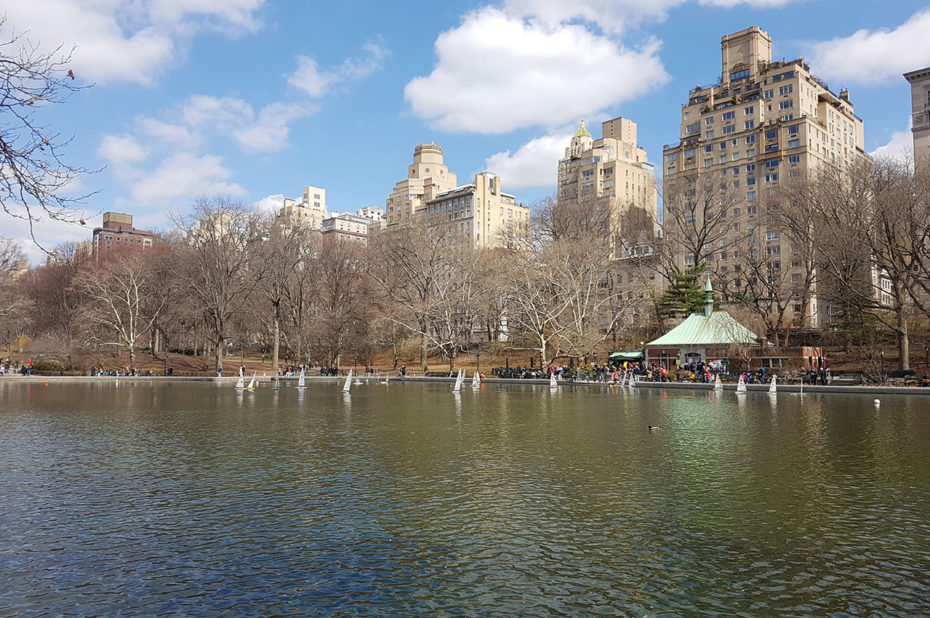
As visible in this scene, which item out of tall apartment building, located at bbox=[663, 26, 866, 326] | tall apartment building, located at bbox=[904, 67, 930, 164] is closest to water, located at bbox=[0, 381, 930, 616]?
tall apartment building, located at bbox=[663, 26, 866, 326]

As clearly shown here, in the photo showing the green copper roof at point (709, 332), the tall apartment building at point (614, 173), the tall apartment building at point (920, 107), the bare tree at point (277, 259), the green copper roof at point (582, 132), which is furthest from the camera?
the green copper roof at point (582, 132)

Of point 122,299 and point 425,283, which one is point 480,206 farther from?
point 122,299

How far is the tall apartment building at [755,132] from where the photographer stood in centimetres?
9019

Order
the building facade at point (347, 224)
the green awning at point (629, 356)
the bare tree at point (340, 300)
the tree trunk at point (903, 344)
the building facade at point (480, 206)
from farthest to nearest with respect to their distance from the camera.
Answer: the building facade at point (347, 224)
the building facade at point (480, 206)
the bare tree at point (340, 300)
the green awning at point (629, 356)
the tree trunk at point (903, 344)

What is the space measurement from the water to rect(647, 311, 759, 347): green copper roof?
29679 mm

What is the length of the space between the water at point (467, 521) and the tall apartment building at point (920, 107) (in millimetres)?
87049

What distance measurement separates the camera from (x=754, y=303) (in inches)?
2376

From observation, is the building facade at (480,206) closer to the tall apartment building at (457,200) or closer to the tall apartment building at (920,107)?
the tall apartment building at (457,200)

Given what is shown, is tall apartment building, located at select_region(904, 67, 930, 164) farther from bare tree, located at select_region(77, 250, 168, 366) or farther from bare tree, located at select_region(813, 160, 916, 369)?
bare tree, located at select_region(77, 250, 168, 366)

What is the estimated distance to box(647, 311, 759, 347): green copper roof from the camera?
2039 inches

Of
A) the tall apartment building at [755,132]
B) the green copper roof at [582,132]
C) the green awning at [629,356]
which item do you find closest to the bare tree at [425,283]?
the green awning at [629,356]

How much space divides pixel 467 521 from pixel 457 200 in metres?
149

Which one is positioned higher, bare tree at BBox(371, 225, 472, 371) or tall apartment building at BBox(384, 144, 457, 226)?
tall apartment building at BBox(384, 144, 457, 226)

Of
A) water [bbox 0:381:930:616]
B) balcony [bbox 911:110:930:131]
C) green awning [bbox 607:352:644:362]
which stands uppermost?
balcony [bbox 911:110:930:131]
